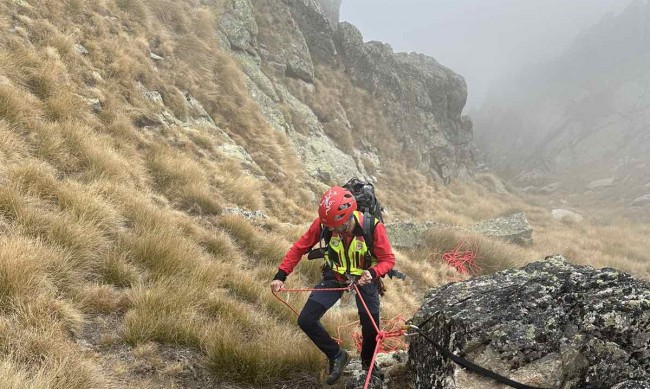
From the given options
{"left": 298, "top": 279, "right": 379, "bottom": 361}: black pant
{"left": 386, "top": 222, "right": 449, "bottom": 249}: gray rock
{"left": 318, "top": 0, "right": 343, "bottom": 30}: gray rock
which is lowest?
{"left": 298, "top": 279, "right": 379, "bottom": 361}: black pant

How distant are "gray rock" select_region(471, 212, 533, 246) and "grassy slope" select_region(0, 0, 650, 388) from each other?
839mm

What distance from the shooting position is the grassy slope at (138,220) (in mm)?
4105

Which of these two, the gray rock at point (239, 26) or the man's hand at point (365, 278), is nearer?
the man's hand at point (365, 278)

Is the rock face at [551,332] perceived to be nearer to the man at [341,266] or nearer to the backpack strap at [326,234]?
the man at [341,266]

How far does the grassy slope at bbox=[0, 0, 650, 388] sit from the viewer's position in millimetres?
4105

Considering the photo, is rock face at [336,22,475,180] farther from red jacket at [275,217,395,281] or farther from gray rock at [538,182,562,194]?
red jacket at [275,217,395,281]

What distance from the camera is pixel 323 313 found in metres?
4.69

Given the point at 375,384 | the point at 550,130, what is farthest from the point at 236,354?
the point at 550,130

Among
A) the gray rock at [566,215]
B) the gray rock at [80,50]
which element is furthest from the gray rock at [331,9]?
the gray rock at [80,50]

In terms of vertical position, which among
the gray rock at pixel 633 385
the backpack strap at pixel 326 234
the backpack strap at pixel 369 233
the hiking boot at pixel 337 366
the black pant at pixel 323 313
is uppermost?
the backpack strap at pixel 369 233

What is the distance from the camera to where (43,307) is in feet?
13.0

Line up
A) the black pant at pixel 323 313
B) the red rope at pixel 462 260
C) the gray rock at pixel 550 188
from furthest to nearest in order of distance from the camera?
1. the gray rock at pixel 550 188
2. the red rope at pixel 462 260
3. the black pant at pixel 323 313

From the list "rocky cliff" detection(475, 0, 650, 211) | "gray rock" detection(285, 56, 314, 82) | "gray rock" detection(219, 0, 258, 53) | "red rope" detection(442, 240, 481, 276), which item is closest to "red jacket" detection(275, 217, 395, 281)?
"red rope" detection(442, 240, 481, 276)

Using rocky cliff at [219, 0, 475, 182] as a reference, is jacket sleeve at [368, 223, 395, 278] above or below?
below
